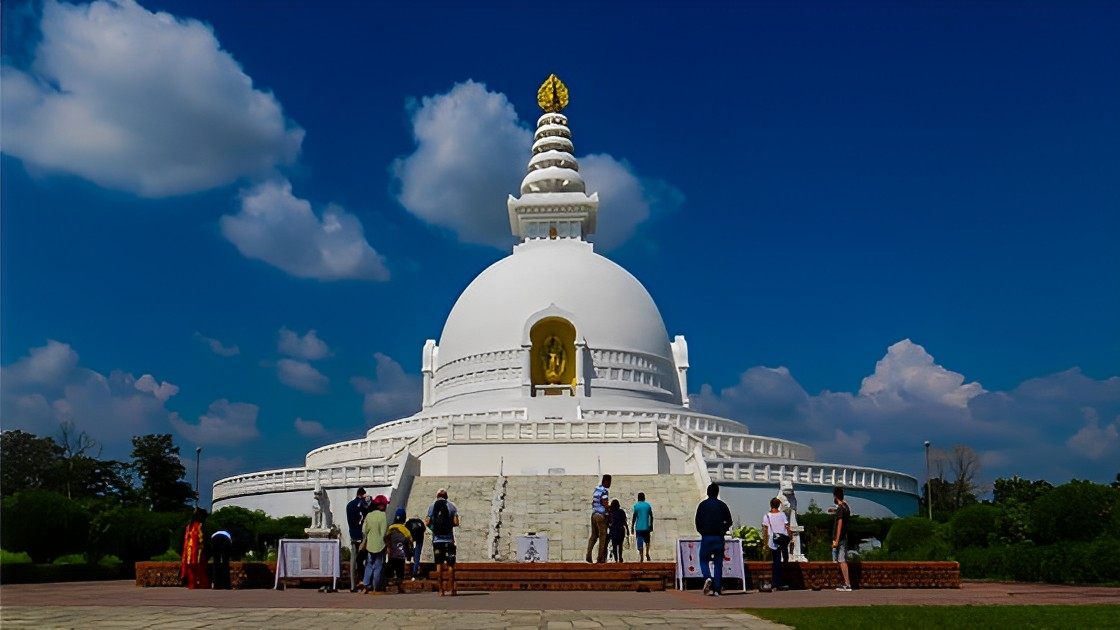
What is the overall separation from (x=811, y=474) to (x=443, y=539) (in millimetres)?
20264

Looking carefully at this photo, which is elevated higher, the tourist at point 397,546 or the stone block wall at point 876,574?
the tourist at point 397,546

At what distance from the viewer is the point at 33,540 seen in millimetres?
28078

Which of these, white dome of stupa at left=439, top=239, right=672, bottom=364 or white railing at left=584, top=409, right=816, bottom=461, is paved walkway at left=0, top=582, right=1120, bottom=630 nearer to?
white railing at left=584, top=409, right=816, bottom=461

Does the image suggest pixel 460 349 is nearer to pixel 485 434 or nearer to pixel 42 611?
pixel 485 434

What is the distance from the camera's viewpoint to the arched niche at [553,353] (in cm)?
4475

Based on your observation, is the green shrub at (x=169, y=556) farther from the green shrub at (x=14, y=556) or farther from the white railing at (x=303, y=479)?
the white railing at (x=303, y=479)

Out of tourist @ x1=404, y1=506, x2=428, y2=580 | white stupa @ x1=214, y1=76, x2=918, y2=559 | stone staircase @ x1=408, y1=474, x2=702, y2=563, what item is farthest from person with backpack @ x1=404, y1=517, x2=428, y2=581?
white stupa @ x1=214, y1=76, x2=918, y2=559

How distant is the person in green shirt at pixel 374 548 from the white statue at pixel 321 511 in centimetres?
1281

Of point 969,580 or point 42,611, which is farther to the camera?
Result: point 969,580

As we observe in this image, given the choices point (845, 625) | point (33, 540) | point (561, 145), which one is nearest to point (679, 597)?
point (845, 625)

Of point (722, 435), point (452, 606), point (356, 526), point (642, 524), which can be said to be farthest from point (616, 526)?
point (722, 435)

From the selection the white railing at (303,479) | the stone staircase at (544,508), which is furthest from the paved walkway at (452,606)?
the white railing at (303,479)

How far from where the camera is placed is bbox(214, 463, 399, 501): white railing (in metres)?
32.0

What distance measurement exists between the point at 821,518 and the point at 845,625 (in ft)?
67.4
